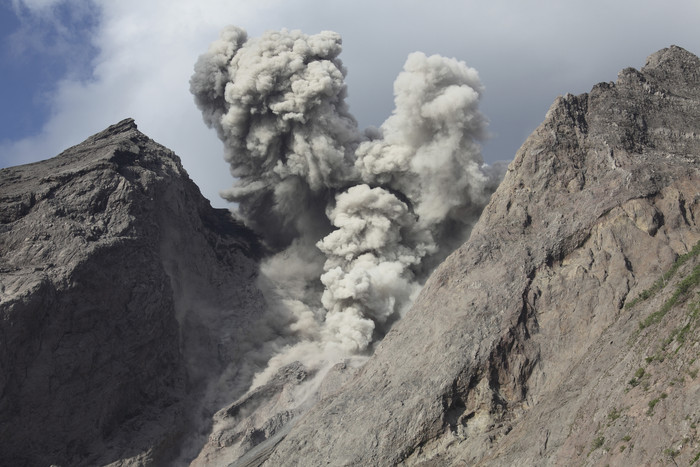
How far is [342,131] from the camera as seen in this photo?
2616 inches

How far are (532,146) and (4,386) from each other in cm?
2904

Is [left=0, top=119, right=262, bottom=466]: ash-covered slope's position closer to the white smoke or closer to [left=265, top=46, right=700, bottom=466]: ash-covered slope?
the white smoke

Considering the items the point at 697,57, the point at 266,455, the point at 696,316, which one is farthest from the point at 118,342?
the point at 697,57

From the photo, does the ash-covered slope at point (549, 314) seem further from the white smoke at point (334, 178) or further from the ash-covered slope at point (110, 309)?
the white smoke at point (334, 178)

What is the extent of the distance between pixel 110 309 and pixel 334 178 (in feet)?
71.3

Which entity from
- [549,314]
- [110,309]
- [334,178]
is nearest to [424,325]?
[549,314]

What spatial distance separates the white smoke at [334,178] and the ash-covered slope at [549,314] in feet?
46.4

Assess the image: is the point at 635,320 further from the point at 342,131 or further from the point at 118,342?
the point at 342,131

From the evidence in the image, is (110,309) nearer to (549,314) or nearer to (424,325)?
Result: (424,325)

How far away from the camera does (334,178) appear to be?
217 ft

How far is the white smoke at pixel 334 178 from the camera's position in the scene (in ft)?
197

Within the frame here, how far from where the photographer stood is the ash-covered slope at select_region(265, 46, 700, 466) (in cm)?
3275

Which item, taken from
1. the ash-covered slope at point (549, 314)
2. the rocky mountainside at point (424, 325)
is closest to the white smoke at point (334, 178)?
the rocky mountainside at point (424, 325)

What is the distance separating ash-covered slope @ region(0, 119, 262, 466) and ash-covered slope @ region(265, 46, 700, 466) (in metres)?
11.8
